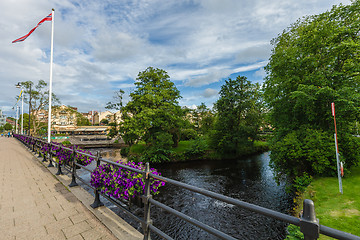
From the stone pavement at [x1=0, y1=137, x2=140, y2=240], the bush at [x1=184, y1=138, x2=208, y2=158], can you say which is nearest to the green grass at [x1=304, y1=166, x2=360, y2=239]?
the stone pavement at [x1=0, y1=137, x2=140, y2=240]

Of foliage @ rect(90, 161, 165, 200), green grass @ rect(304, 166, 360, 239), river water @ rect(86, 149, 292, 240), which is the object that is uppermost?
foliage @ rect(90, 161, 165, 200)

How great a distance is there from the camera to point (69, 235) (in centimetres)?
265

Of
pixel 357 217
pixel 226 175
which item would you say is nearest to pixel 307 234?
pixel 357 217

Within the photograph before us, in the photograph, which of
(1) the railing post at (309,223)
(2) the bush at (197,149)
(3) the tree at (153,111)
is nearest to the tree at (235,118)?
(2) the bush at (197,149)

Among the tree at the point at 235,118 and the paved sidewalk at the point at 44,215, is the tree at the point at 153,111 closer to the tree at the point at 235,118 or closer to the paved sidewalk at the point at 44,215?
the tree at the point at 235,118

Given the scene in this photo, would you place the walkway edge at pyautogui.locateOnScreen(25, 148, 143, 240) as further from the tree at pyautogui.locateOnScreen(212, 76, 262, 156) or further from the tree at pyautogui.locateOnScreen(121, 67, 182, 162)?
the tree at pyautogui.locateOnScreen(212, 76, 262, 156)

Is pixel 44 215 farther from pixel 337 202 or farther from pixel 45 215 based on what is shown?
pixel 337 202

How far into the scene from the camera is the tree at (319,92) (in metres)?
9.03

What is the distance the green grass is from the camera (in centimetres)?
515

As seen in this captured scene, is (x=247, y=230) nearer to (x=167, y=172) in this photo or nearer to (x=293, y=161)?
(x=293, y=161)

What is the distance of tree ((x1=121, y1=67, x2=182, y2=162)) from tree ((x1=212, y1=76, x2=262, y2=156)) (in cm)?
572

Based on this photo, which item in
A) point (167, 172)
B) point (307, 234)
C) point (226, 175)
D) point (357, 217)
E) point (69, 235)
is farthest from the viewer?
point (167, 172)

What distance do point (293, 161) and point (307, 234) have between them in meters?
10.8

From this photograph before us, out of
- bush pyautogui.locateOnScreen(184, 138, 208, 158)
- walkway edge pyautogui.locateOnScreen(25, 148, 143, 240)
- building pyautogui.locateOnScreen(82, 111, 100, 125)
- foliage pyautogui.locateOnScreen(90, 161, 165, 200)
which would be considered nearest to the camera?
walkway edge pyautogui.locateOnScreen(25, 148, 143, 240)
